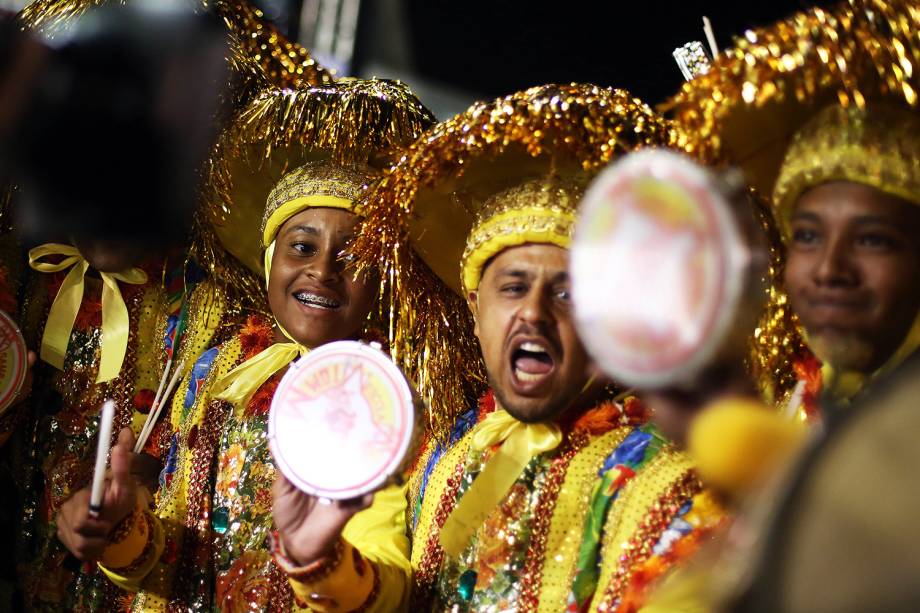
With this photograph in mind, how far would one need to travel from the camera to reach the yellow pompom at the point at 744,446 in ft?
4.66

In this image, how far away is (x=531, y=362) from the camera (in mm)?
2504

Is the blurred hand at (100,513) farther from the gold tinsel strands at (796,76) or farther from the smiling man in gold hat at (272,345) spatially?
the gold tinsel strands at (796,76)

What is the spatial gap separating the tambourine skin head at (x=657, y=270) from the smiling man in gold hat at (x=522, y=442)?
27.6 inches

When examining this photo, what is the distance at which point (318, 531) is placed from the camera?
7.41 feet

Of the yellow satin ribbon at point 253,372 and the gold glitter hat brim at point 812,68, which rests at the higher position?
the yellow satin ribbon at point 253,372

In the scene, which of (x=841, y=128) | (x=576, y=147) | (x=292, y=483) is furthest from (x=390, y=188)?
(x=841, y=128)

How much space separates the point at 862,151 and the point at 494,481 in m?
1.07

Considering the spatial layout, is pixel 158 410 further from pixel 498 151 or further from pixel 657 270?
pixel 657 270

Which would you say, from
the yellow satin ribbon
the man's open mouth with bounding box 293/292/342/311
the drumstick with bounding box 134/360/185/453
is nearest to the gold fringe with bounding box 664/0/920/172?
the man's open mouth with bounding box 293/292/342/311

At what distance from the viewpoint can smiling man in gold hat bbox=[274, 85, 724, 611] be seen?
7.56 ft

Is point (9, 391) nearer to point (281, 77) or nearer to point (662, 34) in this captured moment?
point (281, 77)

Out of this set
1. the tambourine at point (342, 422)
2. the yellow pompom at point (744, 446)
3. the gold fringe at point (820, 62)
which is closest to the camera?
the yellow pompom at point (744, 446)

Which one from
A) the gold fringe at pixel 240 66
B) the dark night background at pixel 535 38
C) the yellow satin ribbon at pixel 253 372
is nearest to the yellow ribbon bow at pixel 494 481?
the yellow satin ribbon at pixel 253 372

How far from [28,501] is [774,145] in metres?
2.68
